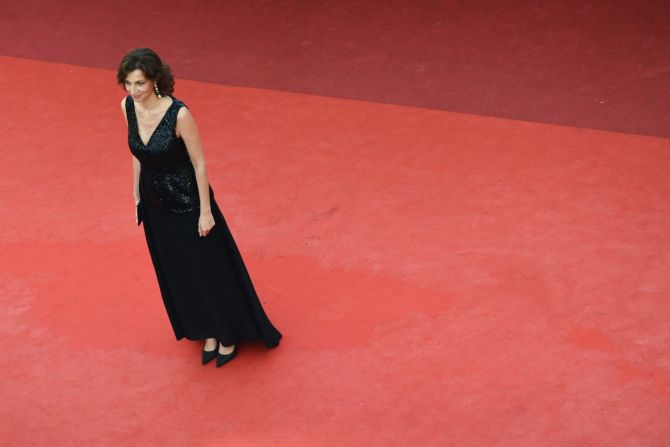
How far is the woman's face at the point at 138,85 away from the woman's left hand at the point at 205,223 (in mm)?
576

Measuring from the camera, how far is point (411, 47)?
7.75m

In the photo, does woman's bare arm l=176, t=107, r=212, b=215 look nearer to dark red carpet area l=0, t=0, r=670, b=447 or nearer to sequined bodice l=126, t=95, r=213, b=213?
sequined bodice l=126, t=95, r=213, b=213

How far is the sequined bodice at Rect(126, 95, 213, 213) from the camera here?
14.7ft

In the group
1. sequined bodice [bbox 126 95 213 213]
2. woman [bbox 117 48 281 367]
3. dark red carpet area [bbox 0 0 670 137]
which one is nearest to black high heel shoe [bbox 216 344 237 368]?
woman [bbox 117 48 281 367]

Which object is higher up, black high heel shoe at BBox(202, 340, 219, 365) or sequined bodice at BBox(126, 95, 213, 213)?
sequined bodice at BBox(126, 95, 213, 213)

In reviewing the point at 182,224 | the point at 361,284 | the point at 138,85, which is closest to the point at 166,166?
the point at 182,224

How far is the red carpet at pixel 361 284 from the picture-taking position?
468 centimetres

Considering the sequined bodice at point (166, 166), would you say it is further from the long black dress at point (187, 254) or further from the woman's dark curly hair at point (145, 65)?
the woman's dark curly hair at point (145, 65)

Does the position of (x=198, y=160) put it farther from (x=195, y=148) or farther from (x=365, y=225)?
(x=365, y=225)

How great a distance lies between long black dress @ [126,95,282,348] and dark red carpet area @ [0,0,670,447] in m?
0.21

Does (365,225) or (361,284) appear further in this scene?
(365,225)

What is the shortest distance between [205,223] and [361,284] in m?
1.12

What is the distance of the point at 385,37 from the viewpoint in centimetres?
790

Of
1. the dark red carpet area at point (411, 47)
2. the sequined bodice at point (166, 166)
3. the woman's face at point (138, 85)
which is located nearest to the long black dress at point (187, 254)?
the sequined bodice at point (166, 166)
